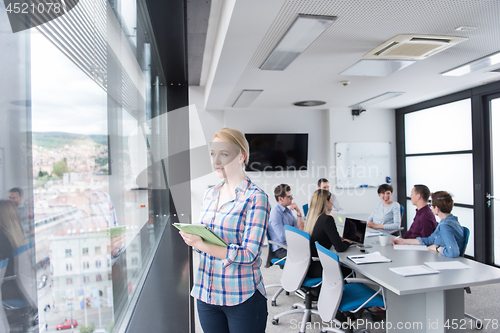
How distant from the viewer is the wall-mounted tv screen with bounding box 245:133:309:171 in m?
6.61

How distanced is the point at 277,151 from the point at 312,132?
97 centimetres

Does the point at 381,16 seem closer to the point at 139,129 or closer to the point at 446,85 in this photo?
the point at 139,129

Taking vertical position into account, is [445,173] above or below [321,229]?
above

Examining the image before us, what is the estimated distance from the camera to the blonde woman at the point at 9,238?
576 mm

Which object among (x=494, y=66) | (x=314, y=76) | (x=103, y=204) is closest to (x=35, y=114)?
(x=103, y=204)

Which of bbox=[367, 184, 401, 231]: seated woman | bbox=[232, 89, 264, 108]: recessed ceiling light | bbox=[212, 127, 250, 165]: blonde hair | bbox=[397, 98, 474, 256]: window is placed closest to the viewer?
bbox=[212, 127, 250, 165]: blonde hair

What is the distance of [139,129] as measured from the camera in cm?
276

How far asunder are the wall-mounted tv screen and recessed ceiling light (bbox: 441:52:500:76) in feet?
10.3

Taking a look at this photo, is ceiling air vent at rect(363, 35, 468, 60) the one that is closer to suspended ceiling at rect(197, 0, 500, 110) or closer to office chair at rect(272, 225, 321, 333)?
suspended ceiling at rect(197, 0, 500, 110)

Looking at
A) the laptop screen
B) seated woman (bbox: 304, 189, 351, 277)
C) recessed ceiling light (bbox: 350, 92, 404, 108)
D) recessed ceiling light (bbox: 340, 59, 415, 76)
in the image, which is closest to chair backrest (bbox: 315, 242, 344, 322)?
seated woman (bbox: 304, 189, 351, 277)

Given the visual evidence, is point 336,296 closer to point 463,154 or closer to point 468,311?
point 468,311

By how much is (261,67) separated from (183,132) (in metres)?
2.01

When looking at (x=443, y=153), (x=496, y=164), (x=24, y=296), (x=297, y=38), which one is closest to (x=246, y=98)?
(x=297, y=38)

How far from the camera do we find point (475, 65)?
3770mm
